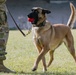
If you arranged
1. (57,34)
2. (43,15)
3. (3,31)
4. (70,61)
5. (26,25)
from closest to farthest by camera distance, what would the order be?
(3,31)
(43,15)
(57,34)
(70,61)
(26,25)

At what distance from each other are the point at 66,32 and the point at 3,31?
191cm

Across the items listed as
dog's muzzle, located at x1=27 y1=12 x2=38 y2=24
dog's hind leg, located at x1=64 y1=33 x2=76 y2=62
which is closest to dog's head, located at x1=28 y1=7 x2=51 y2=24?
dog's muzzle, located at x1=27 y1=12 x2=38 y2=24

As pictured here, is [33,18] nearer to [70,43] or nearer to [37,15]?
[37,15]

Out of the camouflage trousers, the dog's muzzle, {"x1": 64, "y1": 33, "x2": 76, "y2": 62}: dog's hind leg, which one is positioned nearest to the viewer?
the camouflage trousers

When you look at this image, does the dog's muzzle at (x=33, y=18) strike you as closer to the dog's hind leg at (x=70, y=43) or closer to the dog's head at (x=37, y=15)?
the dog's head at (x=37, y=15)

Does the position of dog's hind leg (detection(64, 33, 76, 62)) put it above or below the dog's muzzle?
below

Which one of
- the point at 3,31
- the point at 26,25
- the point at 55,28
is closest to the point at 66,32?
the point at 55,28

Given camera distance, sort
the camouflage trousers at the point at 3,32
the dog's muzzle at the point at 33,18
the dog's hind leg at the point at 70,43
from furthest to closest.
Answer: the dog's hind leg at the point at 70,43 < the dog's muzzle at the point at 33,18 < the camouflage trousers at the point at 3,32

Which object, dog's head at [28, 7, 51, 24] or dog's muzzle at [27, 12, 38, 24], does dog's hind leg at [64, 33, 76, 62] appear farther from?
dog's muzzle at [27, 12, 38, 24]

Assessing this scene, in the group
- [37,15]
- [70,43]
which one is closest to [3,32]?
[37,15]

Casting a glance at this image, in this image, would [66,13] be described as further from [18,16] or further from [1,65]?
[1,65]

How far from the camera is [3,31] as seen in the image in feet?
23.6

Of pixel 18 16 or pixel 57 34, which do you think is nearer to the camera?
pixel 57 34

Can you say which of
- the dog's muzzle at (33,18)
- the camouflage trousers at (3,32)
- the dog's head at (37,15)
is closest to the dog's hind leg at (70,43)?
the dog's head at (37,15)
